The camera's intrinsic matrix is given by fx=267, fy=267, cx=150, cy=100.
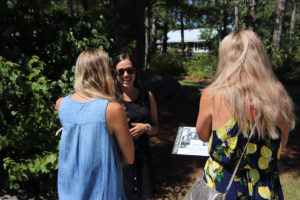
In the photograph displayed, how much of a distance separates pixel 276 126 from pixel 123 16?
456 cm

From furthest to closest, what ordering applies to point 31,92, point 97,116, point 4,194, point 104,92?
1. point 4,194
2. point 31,92
3. point 104,92
4. point 97,116

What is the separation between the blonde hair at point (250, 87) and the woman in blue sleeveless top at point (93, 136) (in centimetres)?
62

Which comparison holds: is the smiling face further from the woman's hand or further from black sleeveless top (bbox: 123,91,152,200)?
the woman's hand

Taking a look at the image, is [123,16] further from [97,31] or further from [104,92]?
[104,92]

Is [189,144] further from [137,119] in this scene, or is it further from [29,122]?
[29,122]

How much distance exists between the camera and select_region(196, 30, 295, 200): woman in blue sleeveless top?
1.52m

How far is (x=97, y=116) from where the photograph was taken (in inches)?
59.9

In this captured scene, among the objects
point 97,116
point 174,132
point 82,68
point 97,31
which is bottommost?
point 174,132

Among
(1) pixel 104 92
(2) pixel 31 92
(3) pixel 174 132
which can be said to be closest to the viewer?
(1) pixel 104 92

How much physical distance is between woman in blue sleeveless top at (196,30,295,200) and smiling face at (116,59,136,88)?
952 millimetres

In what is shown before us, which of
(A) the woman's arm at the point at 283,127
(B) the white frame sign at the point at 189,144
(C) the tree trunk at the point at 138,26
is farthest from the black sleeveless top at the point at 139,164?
(C) the tree trunk at the point at 138,26

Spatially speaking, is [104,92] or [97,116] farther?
[104,92]

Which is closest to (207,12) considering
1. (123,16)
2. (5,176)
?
(123,16)

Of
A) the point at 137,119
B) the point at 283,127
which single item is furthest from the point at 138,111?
the point at 283,127
